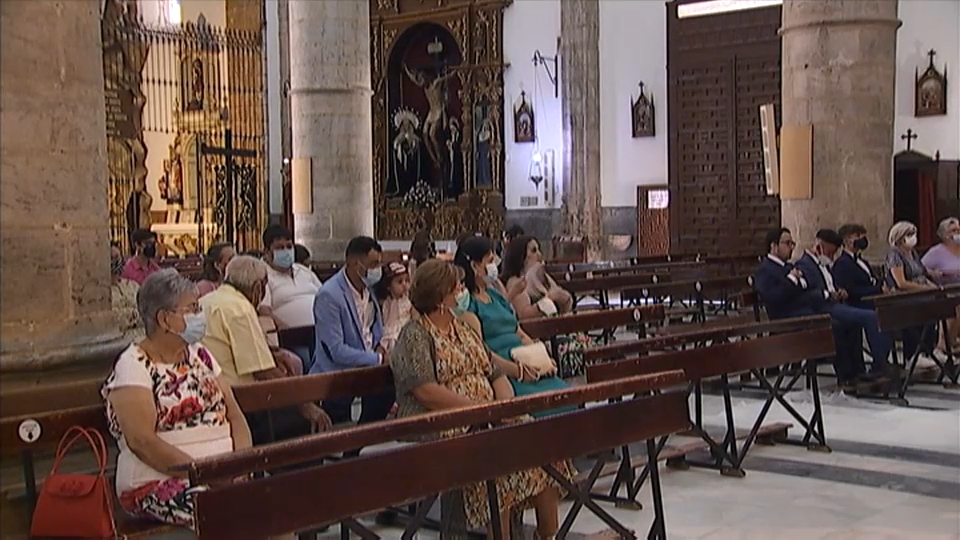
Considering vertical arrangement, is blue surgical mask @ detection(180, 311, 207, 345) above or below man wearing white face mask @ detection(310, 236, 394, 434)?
above

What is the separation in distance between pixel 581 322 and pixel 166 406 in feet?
12.1

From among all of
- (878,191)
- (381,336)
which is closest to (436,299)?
(381,336)

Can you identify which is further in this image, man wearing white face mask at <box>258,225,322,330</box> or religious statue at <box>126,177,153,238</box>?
religious statue at <box>126,177,153,238</box>

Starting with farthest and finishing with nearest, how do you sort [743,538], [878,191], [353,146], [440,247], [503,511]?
[440,247] → [353,146] → [878,191] → [743,538] → [503,511]

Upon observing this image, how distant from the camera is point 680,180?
63.7 ft

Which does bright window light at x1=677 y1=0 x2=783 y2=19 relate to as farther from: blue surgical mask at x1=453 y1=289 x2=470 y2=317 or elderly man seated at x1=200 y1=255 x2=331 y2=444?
elderly man seated at x1=200 y1=255 x2=331 y2=444

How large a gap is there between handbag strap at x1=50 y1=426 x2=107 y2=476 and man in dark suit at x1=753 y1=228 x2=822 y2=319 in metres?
6.45

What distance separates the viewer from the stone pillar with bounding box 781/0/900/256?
1053 centimetres

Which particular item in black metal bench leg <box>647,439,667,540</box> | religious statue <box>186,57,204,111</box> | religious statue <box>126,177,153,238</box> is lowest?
black metal bench leg <box>647,439,667,540</box>

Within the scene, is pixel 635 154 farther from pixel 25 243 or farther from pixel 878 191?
pixel 25 243

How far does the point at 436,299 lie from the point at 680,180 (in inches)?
593

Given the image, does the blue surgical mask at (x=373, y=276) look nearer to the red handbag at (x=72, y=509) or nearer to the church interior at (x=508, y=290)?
the church interior at (x=508, y=290)

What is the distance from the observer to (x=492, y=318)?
6094 mm

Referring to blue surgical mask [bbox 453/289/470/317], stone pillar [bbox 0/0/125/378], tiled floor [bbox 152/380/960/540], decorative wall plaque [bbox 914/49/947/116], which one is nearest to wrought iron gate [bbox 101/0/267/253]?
decorative wall plaque [bbox 914/49/947/116]
